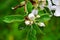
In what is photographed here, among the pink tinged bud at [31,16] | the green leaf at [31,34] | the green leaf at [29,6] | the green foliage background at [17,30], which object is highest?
the green leaf at [29,6]

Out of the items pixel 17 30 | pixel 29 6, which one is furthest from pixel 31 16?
pixel 17 30

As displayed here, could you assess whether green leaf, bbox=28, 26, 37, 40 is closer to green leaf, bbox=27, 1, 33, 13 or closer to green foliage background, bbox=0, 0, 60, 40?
green leaf, bbox=27, 1, 33, 13

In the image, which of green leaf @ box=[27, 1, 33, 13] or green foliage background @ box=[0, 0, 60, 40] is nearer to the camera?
green leaf @ box=[27, 1, 33, 13]

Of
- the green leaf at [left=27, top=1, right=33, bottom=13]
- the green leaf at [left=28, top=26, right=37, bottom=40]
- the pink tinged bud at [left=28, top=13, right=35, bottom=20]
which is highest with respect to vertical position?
the green leaf at [left=27, top=1, right=33, bottom=13]

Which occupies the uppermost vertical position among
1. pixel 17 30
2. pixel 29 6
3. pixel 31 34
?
pixel 29 6

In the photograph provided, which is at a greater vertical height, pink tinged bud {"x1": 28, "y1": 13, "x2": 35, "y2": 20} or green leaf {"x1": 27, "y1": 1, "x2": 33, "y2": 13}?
green leaf {"x1": 27, "y1": 1, "x2": 33, "y2": 13}

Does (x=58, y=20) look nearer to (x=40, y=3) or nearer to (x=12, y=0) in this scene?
(x=12, y=0)

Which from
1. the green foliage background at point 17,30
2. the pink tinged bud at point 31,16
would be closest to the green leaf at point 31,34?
the pink tinged bud at point 31,16

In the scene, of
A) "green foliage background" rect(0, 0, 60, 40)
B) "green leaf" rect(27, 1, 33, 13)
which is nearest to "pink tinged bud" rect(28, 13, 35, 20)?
"green leaf" rect(27, 1, 33, 13)

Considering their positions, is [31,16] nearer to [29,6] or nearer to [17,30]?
[29,6]

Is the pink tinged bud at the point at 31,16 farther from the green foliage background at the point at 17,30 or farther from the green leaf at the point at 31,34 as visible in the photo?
the green foliage background at the point at 17,30

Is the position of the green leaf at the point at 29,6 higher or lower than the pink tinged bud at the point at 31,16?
higher

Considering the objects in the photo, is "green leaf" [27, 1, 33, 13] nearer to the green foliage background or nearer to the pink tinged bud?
the pink tinged bud
